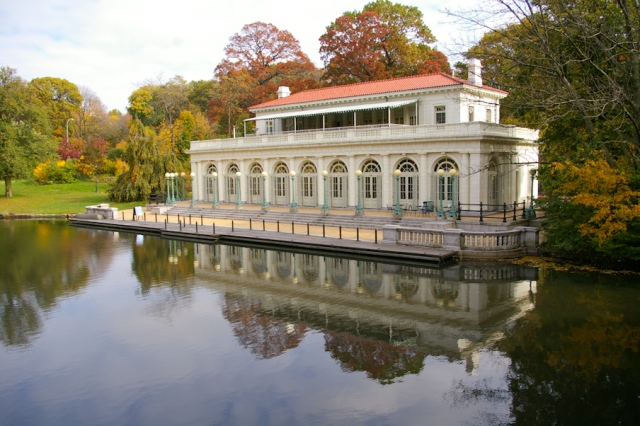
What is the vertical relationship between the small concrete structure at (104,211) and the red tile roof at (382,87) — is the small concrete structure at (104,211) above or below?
below

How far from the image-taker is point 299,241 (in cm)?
2502

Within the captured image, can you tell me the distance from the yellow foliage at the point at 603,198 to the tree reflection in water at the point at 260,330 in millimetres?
11425

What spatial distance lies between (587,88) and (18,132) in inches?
1845

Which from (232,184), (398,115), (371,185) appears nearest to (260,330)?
(371,185)

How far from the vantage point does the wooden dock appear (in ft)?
71.4

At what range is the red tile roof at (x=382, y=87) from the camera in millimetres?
33300

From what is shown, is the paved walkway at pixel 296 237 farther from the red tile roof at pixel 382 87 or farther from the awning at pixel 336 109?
the red tile roof at pixel 382 87

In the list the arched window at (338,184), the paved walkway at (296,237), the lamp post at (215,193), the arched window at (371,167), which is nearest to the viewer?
the paved walkway at (296,237)

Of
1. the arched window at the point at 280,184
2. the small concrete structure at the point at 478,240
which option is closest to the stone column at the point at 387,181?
the arched window at the point at 280,184

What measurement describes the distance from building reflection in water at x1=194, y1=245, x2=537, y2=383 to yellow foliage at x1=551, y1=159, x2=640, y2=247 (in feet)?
8.57

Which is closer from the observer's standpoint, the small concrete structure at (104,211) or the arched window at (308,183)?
the arched window at (308,183)

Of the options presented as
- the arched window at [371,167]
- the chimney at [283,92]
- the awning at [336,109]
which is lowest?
the arched window at [371,167]

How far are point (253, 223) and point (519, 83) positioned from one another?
53.6ft

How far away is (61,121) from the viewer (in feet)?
250
